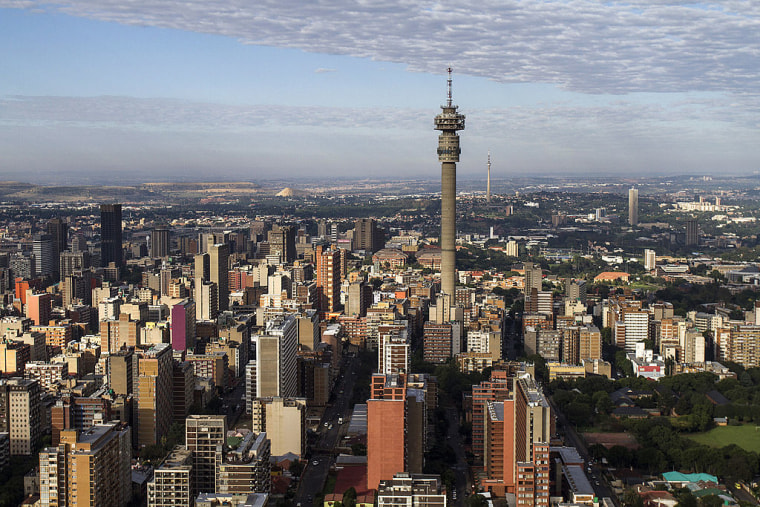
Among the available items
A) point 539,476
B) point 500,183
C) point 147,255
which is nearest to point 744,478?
point 539,476

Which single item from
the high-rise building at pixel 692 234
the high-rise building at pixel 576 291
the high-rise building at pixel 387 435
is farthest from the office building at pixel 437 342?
the high-rise building at pixel 692 234

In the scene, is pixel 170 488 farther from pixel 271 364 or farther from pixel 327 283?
pixel 327 283

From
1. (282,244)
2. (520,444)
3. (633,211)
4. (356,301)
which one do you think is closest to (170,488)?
(520,444)

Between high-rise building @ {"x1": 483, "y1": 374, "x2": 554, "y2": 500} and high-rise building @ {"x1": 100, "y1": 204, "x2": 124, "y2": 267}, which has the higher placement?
high-rise building @ {"x1": 100, "y1": 204, "x2": 124, "y2": 267}

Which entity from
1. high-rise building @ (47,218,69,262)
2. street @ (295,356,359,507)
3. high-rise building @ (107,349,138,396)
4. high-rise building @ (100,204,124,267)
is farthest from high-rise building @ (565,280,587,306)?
high-rise building @ (47,218,69,262)

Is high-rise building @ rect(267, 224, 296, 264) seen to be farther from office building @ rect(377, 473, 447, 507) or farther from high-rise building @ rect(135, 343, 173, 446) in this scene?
office building @ rect(377, 473, 447, 507)

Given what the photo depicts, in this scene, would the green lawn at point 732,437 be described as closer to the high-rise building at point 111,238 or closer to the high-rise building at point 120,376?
the high-rise building at point 120,376
